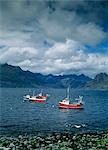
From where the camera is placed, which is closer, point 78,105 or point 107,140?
point 107,140

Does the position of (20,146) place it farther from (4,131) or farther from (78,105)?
(78,105)

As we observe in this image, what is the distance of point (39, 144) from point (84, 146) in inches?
226

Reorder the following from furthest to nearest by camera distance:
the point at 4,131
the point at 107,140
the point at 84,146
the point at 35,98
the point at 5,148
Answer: the point at 35,98 < the point at 4,131 < the point at 107,140 < the point at 84,146 < the point at 5,148

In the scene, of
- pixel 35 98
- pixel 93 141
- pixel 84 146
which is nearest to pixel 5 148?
pixel 84 146

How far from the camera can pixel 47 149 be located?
34812mm

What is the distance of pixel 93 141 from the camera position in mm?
41625

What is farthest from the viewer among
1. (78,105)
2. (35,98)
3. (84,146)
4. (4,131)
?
(35,98)

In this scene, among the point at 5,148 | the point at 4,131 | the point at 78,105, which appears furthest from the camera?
the point at 78,105

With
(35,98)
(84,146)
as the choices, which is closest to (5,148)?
(84,146)

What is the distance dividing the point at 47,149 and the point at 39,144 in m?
5.05

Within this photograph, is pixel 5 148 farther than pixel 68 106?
No

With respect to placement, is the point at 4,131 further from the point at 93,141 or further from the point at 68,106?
the point at 68,106

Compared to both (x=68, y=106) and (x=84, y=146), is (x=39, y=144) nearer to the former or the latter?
(x=84, y=146)

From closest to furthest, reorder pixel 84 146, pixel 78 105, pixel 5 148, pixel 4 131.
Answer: pixel 5 148 → pixel 84 146 → pixel 4 131 → pixel 78 105
